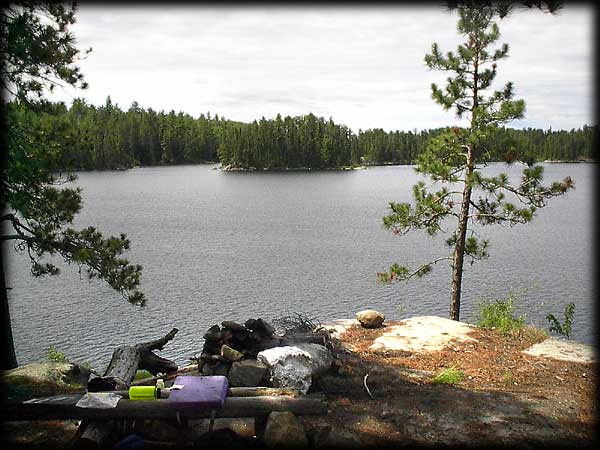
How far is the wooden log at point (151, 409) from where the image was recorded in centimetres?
654

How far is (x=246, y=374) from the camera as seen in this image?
8180 millimetres

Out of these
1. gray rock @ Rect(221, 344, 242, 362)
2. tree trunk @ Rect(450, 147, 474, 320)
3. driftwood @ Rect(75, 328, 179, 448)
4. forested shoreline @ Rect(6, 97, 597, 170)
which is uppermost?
forested shoreline @ Rect(6, 97, 597, 170)

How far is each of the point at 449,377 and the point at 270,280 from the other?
15.8 metres

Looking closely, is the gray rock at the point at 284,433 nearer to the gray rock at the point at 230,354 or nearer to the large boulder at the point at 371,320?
the gray rock at the point at 230,354

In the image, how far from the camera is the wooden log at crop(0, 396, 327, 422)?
6.54 metres

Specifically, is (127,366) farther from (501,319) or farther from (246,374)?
(501,319)

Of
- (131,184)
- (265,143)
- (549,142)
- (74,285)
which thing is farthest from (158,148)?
(74,285)

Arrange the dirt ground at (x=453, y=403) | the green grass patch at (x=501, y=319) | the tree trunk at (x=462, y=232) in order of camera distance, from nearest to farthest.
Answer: the dirt ground at (x=453, y=403) → the green grass patch at (x=501, y=319) → the tree trunk at (x=462, y=232)

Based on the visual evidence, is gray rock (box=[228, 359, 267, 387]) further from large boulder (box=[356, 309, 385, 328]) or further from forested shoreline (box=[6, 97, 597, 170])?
forested shoreline (box=[6, 97, 597, 170])

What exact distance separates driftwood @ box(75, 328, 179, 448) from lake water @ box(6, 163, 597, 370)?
16.0 feet

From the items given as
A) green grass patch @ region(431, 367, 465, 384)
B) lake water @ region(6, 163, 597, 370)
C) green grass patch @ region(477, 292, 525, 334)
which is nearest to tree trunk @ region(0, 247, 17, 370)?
lake water @ region(6, 163, 597, 370)

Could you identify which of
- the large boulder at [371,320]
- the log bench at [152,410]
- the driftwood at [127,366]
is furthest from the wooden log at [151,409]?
the large boulder at [371,320]

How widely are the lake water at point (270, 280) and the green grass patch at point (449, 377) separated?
6643 mm

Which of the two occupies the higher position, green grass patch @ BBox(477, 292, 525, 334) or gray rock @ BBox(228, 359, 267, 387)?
gray rock @ BBox(228, 359, 267, 387)
